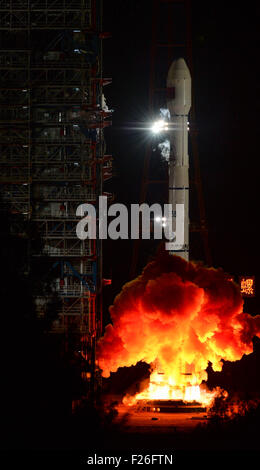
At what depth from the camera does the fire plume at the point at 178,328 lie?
4050cm

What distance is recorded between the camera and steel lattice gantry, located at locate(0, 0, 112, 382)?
45688 millimetres

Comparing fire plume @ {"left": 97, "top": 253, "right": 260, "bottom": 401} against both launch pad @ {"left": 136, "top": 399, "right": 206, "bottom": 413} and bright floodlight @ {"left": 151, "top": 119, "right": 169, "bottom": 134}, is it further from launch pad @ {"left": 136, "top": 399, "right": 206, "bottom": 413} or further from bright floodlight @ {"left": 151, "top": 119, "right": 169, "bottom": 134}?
bright floodlight @ {"left": 151, "top": 119, "right": 169, "bottom": 134}

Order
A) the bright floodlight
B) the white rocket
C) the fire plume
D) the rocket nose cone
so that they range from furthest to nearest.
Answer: the bright floodlight < the rocket nose cone < the white rocket < the fire plume

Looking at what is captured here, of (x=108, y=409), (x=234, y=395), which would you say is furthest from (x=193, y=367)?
(x=108, y=409)

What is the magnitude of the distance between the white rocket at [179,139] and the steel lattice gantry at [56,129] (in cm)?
347

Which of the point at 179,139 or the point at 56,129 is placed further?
the point at 56,129

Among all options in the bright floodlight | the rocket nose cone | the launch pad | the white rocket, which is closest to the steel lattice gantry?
the bright floodlight

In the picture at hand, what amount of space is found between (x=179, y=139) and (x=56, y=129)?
17.1ft

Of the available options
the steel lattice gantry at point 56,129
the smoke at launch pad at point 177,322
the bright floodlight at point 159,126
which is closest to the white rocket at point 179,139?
the bright floodlight at point 159,126

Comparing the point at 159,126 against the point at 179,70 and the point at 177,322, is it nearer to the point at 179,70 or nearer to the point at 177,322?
the point at 179,70

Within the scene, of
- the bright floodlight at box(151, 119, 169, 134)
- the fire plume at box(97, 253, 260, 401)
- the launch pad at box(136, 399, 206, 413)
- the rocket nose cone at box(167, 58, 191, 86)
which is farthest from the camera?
the bright floodlight at box(151, 119, 169, 134)

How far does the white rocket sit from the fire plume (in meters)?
2.16

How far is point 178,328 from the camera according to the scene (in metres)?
40.7

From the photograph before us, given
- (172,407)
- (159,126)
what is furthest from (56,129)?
(172,407)
